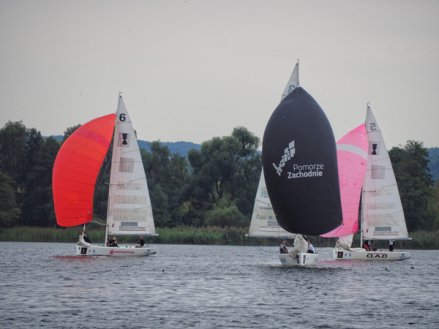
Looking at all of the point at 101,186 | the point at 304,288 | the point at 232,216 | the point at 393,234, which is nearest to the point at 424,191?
the point at 232,216

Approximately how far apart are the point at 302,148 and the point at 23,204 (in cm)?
6613

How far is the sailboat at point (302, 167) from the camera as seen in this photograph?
49.6 m

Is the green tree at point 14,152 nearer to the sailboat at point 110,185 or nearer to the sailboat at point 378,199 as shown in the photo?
the sailboat at point 110,185

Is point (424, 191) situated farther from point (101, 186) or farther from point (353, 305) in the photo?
point (353, 305)

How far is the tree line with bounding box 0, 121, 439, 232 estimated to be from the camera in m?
100

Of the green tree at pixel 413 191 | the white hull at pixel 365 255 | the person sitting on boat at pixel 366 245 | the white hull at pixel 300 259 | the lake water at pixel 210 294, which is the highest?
the green tree at pixel 413 191

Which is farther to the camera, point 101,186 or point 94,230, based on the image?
point 101,186

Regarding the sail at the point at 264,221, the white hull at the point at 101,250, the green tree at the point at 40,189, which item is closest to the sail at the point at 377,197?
the sail at the point at 264,221

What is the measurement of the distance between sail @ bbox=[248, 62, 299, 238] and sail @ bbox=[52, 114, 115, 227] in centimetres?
996

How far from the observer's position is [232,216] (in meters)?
99.1

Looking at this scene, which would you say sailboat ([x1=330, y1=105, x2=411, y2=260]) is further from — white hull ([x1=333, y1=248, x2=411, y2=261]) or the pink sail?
the pink sail

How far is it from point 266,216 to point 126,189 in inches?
383

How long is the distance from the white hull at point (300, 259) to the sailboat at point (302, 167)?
150cm

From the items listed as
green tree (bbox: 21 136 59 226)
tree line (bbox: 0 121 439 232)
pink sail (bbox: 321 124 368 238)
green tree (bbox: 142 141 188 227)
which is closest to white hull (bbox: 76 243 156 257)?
pink sail (bbox: 321 124 368 238)
